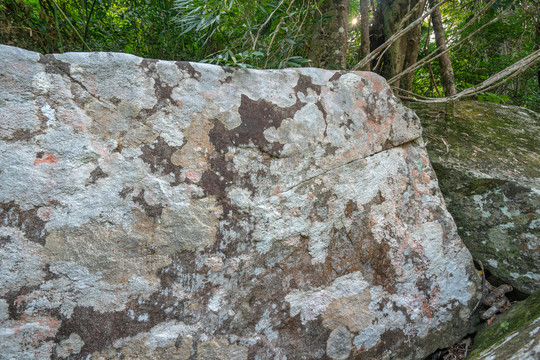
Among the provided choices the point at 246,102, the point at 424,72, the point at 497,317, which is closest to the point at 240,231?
the point at 246,102

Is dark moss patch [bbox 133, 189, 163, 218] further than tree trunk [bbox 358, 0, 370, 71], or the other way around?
tree trunk [bbox 358, 0, 370, 71]

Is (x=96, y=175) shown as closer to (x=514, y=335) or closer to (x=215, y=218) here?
(x=215, y=218)

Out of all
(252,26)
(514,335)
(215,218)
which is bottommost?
(514,335)

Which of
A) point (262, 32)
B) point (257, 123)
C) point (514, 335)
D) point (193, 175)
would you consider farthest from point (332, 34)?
point (514, 335)

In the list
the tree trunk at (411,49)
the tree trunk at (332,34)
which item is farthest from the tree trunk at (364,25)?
the tree trunk at (332,34)

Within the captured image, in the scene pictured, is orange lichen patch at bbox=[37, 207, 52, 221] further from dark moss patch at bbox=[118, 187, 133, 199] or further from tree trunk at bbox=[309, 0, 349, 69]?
tree trunk at bbox=[309, 0, 349, 69]

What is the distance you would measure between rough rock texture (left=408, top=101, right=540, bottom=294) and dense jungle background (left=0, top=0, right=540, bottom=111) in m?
0.35

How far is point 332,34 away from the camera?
284 centimetres

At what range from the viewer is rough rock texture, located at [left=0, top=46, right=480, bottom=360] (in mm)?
1317

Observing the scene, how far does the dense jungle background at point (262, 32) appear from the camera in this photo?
239 centimetres

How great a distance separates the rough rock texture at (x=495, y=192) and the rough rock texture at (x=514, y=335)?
0.29 m

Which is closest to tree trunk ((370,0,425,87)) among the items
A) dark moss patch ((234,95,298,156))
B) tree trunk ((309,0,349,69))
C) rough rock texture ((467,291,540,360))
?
tree trunk ((309,0,349,69))

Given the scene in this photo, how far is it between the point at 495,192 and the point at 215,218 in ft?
5.59

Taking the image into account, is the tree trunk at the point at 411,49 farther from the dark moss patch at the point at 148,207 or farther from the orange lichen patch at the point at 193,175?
the dark moss patch at the point at 148,207
